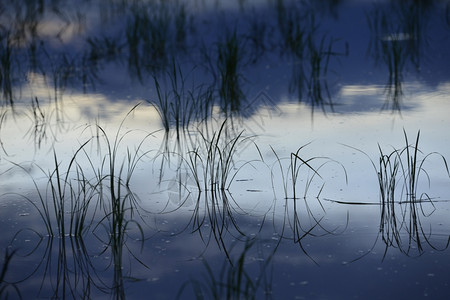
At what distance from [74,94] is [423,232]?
133 inches

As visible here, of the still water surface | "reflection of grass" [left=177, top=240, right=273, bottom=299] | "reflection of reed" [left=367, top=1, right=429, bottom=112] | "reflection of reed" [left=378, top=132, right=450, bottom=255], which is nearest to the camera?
"reflection of grass" [left=177, top=240, right=273, bottom=299]

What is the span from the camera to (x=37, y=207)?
10.2ft

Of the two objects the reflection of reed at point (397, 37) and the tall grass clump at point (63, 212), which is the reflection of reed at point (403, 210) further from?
the reflection of reed at point (397, 37)

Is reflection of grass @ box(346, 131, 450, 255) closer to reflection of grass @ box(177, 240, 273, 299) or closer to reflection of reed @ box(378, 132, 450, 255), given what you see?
reflection of reed @ box(378, 132, 450, 255)

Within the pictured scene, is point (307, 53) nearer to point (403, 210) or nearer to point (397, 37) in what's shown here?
point (397, 37)

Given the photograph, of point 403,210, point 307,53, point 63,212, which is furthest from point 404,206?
point 307,53

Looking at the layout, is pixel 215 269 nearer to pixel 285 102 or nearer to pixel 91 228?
pixel 91 228

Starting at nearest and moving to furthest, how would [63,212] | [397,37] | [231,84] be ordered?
1. [63,212]
2. [231,84]
3. [397,37]

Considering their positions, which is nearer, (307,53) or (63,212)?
(63,212)

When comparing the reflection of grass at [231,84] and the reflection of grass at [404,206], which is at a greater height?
the reflection of grass at [231,84]

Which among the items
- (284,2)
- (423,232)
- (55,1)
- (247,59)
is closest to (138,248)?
(423,232)

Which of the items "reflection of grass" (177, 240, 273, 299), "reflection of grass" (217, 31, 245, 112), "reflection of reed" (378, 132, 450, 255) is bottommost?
"reflection of grass" (177, 240, 273, 299)

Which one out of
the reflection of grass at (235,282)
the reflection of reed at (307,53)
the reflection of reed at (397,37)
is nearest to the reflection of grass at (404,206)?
the reflection of grass at (235,282)

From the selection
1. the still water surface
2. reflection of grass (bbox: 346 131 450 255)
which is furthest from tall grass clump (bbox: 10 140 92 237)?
reflection of grass (bbox: 346 131 450 255)
